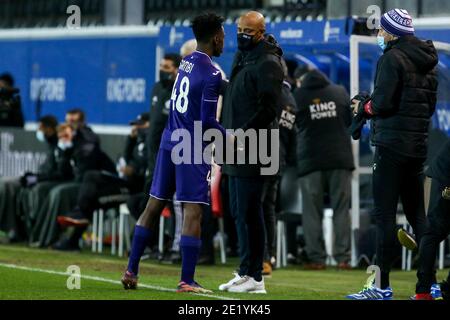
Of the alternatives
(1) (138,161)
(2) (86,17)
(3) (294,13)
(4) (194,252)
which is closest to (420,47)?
(4) (194,252)

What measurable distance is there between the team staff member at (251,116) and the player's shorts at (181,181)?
0.67 meters

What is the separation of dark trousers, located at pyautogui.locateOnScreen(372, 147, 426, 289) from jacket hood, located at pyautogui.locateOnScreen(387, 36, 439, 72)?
689 millimetres

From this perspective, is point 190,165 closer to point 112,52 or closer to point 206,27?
point 206,27

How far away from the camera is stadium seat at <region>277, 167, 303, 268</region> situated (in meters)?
16.3

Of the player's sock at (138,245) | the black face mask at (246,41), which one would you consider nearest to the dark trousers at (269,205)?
the black face mask at (246,41)

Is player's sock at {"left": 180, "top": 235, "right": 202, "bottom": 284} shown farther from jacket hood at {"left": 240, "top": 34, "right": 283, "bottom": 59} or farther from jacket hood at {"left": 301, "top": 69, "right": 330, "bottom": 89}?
jacket hood at {"left": 301, "top": 69, "right": 330, "bottom": 89}

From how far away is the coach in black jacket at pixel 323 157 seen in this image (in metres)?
15.7

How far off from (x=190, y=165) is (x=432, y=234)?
185cm

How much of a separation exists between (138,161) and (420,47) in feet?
22.4

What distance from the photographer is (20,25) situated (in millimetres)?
24906

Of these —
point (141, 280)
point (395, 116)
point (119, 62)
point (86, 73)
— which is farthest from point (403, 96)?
point (86, 73)

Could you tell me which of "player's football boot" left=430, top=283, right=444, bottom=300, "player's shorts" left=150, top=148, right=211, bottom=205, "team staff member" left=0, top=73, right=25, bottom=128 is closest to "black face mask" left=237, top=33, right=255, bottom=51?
"player's shorts" left=150, top=148, right=211, bottom=205

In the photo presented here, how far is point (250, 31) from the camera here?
12.0 meters

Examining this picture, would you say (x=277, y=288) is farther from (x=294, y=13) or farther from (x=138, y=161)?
(x=294, y=13)
